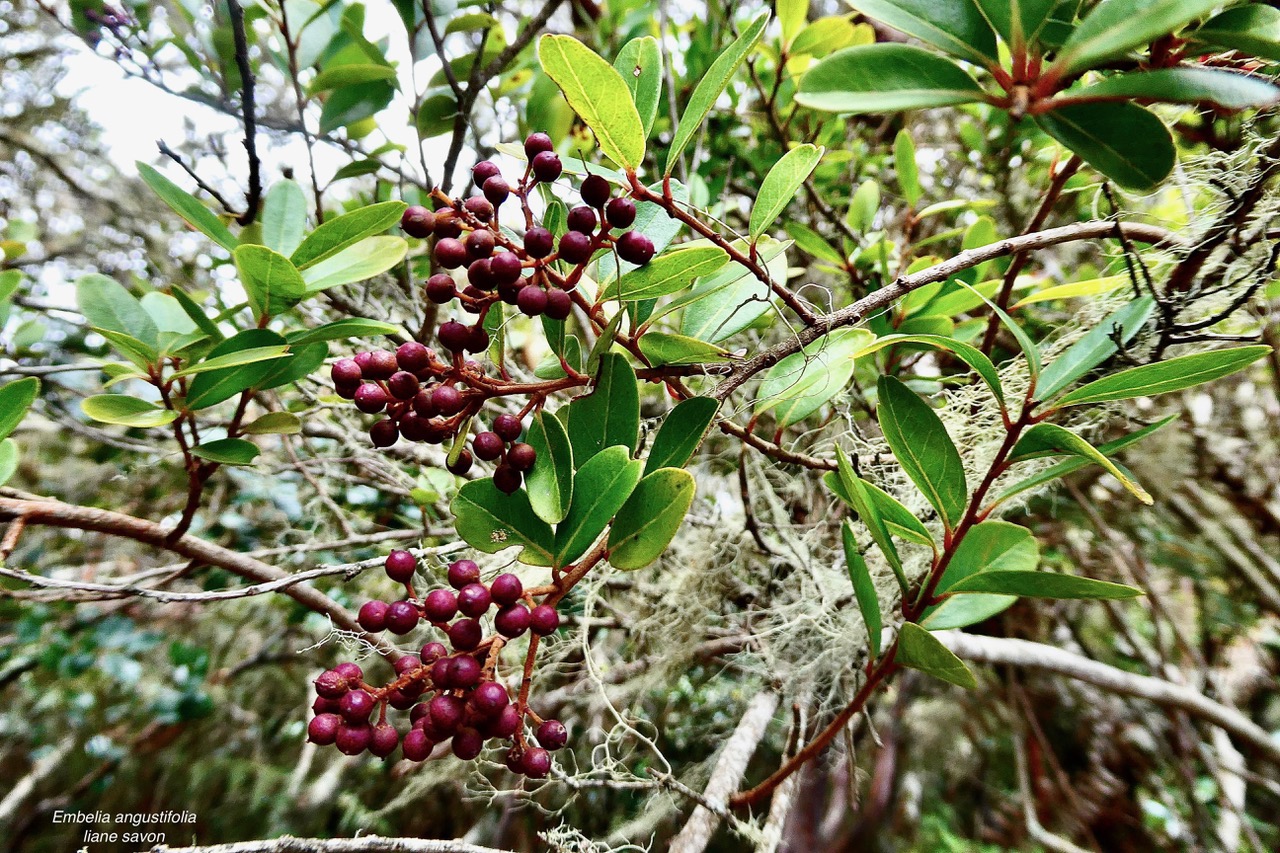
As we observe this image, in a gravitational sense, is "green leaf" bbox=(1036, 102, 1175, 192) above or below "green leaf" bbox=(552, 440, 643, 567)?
above

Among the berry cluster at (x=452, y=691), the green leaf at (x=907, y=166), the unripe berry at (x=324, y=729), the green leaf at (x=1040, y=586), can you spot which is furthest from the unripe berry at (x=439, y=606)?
the green leaf at (x=907, y=166)

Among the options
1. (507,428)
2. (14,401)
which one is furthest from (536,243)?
(14,401)

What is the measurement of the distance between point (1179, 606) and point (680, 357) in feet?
9.80

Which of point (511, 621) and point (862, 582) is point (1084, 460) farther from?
point (511, 621)

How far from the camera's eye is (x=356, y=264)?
28.6 inches

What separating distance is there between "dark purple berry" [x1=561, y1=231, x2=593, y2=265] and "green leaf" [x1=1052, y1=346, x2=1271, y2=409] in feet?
1.28

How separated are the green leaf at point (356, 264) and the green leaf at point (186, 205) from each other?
0.26 feet

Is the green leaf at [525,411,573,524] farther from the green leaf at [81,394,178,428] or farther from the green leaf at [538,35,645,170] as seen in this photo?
the green leaf at [81,394,178,428]

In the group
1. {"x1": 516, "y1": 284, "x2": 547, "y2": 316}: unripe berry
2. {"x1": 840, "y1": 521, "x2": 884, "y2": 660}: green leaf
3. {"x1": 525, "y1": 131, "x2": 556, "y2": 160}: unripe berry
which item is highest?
{"x1": 525, "y1": 131, "x2": 556, "y2": 160}: unripe berry

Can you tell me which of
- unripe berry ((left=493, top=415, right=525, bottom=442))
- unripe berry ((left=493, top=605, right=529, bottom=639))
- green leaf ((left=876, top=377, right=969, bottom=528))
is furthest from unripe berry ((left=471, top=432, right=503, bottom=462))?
green leaf ((left=876, top=377, right=969, bottom=528))

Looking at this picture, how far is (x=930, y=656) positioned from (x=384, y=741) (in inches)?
16.4

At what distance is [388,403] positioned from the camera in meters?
0.48

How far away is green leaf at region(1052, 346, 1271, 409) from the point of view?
0.47 metres

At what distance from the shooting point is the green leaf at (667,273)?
491 millimetres
